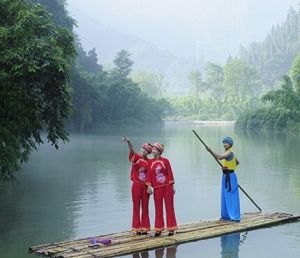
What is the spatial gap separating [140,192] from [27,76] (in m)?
4.27

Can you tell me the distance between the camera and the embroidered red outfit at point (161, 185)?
9.90 metres

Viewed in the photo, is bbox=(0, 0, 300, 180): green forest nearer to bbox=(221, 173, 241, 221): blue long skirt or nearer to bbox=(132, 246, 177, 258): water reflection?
bbox=(221, 173, 241, 221): blue long skirt

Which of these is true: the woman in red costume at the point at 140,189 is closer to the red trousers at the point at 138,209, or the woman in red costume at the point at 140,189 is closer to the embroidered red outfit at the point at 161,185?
the red trousers at the point at 138,209

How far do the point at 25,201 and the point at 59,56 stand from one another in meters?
5.41

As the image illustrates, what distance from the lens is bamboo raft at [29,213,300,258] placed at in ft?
28.8

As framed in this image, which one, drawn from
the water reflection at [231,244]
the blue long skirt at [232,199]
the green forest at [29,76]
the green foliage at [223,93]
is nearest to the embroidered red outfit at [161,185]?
the water reflection at [231,244]

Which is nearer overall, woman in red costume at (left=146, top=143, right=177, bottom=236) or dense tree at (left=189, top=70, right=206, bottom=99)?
woman in red costume at (left=146, top=143, right=177, bottom=236)

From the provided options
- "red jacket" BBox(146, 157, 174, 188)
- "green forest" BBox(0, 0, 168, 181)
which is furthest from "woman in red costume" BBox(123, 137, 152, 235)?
"green forest" BBox(0, 0, 168, 181)

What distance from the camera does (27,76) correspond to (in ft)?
41.4

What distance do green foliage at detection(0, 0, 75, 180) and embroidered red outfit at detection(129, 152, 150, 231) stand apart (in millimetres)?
3284

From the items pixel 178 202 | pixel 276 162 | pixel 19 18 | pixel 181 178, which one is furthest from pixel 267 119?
pixel 19 18

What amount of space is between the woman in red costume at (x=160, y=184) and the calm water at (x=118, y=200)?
1.75 ft

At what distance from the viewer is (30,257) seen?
9711mm

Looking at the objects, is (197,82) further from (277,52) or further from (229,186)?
(229,186)
